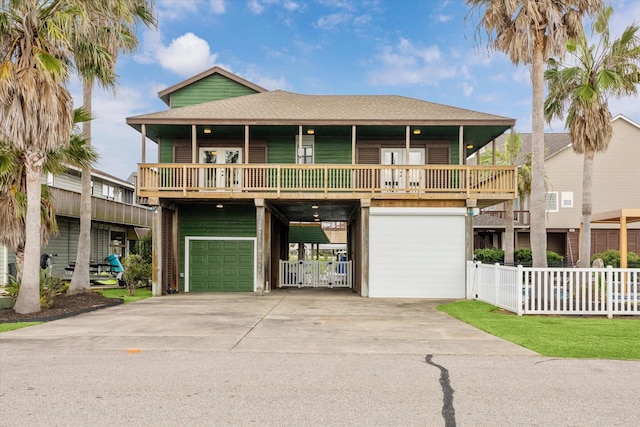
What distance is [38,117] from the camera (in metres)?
10.8

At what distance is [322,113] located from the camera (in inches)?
685

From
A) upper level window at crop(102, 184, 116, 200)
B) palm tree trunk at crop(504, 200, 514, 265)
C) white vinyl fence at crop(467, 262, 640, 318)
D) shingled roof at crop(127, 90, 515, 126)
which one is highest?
shingled roof at crop(127, 90, 515, 126)

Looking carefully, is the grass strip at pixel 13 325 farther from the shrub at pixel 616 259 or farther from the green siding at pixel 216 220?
the shrub at pixel 616 259

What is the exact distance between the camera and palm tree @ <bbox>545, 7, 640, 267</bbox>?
15.4 m

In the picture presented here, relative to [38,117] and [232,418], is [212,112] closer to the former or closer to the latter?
[38,117]

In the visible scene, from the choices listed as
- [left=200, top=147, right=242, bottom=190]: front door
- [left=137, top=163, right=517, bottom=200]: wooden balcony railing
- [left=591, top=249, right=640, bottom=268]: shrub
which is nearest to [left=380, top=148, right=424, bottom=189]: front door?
[left=137, top=163, right=517, bottom=200]: wooden balcony railing

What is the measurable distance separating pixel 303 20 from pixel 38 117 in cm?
2927

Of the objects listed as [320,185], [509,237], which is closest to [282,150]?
[320,185]

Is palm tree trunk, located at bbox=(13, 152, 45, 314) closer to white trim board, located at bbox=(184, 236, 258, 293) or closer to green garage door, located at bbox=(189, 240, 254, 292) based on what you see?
white trim board, located at bbox=(184, 236, 258, 293)

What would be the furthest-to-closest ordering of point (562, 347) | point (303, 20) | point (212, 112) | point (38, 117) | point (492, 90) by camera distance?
point (303, 20), point (492, 90), point (212, 112), point (38, 117), point (562, 347)

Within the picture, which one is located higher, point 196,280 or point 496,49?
point 496,49

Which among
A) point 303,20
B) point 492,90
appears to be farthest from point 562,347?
point 303,20

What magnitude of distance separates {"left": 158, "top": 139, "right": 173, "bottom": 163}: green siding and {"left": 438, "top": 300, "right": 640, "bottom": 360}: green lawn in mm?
12283

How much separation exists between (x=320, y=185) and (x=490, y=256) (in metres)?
14.8
